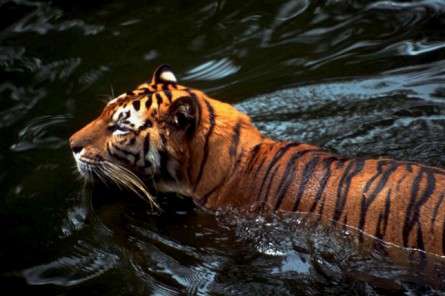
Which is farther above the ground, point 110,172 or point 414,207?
point 110,172

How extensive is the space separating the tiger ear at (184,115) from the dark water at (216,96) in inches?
16.3

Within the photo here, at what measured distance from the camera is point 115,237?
10.8ft

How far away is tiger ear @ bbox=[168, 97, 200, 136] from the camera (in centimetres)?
299

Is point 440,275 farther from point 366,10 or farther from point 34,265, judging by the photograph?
point 366,10

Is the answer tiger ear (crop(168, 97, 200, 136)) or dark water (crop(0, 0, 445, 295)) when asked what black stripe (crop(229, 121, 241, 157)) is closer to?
tiger ear (crop(168, 97, 200, 136))

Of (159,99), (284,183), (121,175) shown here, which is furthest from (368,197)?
(121,175)

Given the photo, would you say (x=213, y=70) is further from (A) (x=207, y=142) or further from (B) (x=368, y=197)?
(B) (x=368, y=197)

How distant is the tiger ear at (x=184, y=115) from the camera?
2994 millimetres

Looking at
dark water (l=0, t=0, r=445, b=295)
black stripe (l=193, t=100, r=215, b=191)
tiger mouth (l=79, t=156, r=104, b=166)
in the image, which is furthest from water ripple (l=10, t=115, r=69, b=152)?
black stripe (l=193, t=100, r=215, b=191)

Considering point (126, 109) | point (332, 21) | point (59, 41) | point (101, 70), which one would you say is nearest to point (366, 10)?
point (332, 21)

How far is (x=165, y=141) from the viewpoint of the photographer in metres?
3.08

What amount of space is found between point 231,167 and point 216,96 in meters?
1.41

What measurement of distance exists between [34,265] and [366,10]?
2.97 meters

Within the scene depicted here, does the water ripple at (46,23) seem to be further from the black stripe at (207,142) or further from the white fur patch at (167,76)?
the black stripe at (207,142)
